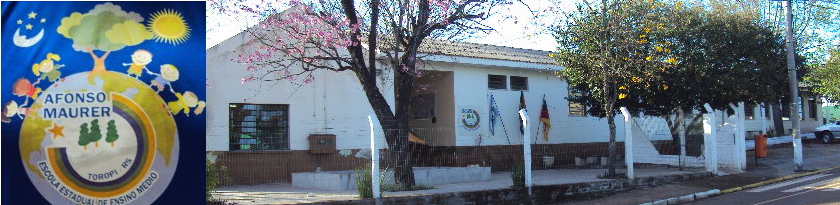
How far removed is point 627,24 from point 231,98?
28.8 ft

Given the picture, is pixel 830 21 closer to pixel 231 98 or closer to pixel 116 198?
pixel 231 98

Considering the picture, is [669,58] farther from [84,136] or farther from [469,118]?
[84,136]

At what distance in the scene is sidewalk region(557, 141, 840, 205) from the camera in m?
12.1

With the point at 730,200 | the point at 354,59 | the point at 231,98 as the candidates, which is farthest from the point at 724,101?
the point at 231,98

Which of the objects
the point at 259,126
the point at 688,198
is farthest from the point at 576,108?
the point at 259,126

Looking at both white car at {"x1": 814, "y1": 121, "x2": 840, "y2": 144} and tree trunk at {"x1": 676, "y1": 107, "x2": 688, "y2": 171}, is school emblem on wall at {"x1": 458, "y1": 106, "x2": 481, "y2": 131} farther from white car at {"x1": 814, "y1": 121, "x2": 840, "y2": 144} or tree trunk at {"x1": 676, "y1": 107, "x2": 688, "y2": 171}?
white car at {"x1": 814, "y1": 121, "x2": 840, "y2": 144}

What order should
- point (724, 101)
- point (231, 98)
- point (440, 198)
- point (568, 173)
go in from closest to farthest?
1. point (440, 198)
2. point (231, 98)
3. point (568, 173)
4. point (724, 101)

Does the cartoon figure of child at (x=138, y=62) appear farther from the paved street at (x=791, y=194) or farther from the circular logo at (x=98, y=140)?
the paved street at (x=791, y=194)

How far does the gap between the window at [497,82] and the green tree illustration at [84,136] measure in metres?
14.3

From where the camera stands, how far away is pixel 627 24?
14.0 m

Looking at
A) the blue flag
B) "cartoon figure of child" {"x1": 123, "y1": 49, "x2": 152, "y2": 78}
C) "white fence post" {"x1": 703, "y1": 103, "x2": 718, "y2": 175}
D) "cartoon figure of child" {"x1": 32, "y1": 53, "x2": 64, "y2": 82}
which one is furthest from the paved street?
"cartoon figure of child" {"x1": 32, "y1": 53, "x2": 64, "y2": 82}

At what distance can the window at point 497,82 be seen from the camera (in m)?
17.9

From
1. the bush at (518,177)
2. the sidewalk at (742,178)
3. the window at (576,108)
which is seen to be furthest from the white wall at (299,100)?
the window at (576,108)

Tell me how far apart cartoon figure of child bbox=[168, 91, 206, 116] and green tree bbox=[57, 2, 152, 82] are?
44 cm
